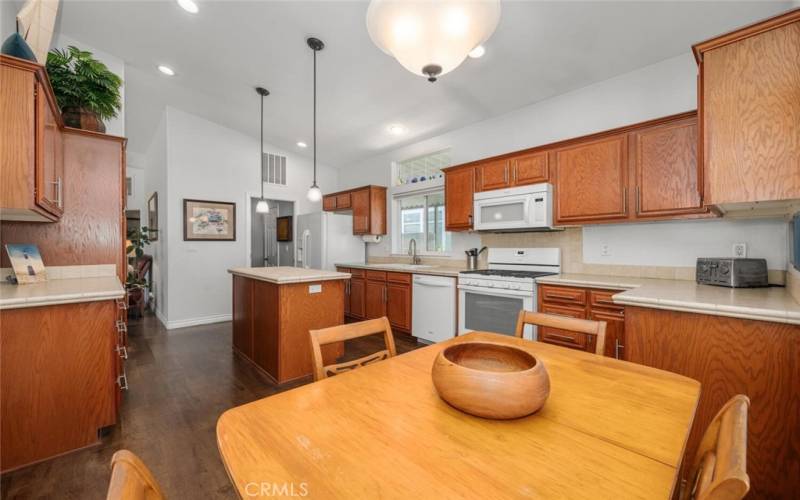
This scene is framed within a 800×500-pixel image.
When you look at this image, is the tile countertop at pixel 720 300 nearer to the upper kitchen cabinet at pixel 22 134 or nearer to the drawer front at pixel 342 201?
the upper kitchen cabinet at pixel 22 134

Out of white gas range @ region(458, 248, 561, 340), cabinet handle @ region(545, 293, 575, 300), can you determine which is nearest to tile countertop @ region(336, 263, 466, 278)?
white gas range @ region(458, 248, 561, 340)

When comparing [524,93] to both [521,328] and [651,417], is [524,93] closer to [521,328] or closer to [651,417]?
[521,328]

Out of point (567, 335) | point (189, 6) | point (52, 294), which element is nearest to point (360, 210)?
point (189, 6)

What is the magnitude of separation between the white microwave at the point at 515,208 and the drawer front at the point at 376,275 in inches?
56.1

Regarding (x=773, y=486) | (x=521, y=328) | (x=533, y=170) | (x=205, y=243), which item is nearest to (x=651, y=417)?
(x=521, y=328)

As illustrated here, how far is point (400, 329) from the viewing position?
4086 mm

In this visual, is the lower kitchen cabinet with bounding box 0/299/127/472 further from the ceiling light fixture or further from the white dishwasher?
the white dishwasher

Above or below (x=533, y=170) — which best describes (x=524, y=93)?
above

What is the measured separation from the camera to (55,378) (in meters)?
1.78

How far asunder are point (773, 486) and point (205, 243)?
581 centimetres

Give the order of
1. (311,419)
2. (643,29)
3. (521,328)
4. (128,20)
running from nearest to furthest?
1. (311,419)
2. (521,328)
3. (643,29)
4. (128,20)

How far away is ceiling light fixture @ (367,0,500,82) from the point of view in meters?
0.97

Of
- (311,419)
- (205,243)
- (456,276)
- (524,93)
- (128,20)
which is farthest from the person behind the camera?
(205,243)

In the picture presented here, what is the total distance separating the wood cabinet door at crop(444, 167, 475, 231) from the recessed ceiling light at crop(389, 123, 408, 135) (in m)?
0.97
